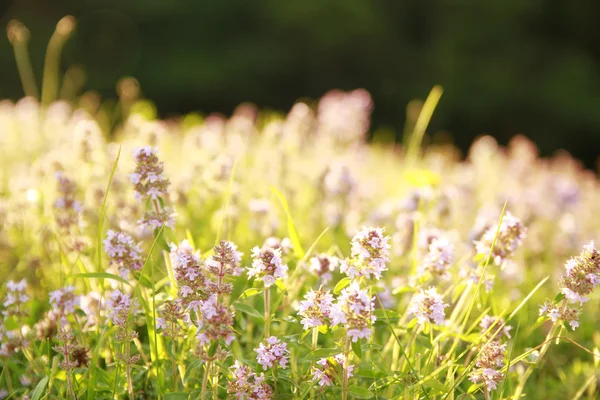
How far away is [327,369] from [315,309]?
6.7 inches

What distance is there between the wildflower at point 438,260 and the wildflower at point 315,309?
1.36 feet

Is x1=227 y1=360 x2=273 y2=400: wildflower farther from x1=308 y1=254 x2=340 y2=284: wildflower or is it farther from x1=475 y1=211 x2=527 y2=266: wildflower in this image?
x1=475 y1=211 x2=527 y2=266: wildflower

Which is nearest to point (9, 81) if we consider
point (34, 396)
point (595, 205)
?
point (595, 205)

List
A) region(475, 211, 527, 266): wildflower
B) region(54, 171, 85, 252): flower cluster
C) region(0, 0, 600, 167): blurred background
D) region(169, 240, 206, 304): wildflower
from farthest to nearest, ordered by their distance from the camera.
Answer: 1. region(0, 0, 600, 167): blurred background
2. region(54, 171, 85, 252): flower cluster
3. region(475, 211, 527, 266): wildflower
4. region(169, 240, 206, 304): wildflower

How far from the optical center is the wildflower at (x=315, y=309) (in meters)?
1.23

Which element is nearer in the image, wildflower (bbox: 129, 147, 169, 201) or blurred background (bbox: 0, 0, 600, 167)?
wildflower (bbox: 129, 147, 169, 201)

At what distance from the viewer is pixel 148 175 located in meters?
1.38

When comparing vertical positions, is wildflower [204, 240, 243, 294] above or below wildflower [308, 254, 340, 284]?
above

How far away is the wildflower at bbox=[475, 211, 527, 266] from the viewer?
1.50 metres

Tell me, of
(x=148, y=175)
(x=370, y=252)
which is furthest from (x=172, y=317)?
(x=370, y=252)

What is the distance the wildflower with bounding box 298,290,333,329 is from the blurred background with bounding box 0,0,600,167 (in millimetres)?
12033

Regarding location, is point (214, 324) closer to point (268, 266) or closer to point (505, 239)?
point (268, 266)

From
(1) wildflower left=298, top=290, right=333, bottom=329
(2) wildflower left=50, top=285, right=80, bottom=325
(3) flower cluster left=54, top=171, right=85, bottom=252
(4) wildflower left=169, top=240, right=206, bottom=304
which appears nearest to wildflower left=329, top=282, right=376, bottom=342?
(1) wildflower left=298, top=290, right=333, bottom=329

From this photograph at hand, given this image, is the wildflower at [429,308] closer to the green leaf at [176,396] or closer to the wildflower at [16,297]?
the green leaf at [176,396]
